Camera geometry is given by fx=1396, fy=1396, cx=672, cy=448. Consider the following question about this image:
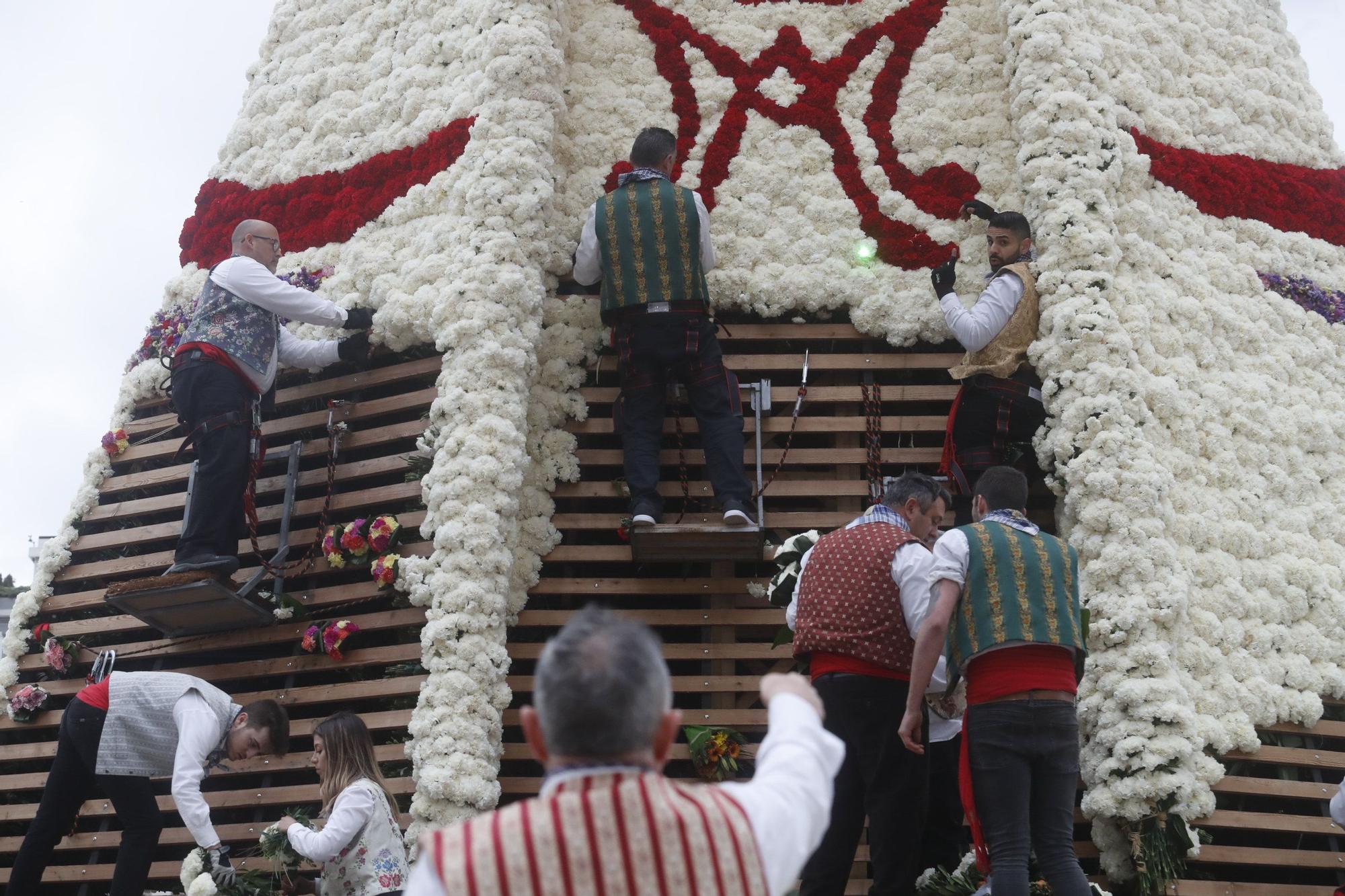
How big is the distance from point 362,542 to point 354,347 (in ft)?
3.53

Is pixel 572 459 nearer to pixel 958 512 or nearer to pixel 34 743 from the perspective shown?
pixel 958 512

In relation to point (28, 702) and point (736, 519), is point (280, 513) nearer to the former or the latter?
point (28, 702)

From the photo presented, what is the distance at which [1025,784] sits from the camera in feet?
15.1

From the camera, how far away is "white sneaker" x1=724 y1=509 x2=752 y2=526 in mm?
6133

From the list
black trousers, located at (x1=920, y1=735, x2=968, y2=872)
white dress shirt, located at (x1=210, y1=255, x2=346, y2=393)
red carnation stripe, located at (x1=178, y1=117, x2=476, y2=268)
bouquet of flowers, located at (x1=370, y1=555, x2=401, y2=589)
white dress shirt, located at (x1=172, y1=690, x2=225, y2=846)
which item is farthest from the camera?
red carnation stripe, located at (x1=178, y1=117, x2=476, y2=268)

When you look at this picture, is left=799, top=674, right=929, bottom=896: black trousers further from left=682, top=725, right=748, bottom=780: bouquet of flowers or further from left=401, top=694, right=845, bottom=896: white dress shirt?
left=401, top=694, right=845, bottom=896: white dress shirt

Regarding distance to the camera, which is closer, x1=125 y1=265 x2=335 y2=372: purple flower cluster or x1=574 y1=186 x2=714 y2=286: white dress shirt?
x1=574 y1=186 x2=714 y2=286: white dress shirt

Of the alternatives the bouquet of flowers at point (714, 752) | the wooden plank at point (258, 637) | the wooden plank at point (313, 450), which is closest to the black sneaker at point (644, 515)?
the bouquet of flowers at point (714, 752)

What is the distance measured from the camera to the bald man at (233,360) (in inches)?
255

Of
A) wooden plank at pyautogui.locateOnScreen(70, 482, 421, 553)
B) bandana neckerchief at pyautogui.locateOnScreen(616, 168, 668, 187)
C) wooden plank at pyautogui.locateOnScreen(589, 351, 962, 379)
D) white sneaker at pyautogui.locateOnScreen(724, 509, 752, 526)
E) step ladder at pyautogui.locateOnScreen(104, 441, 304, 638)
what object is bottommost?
step ladder at pyautogui.locateOnScreen(104, 441, 304, 638)

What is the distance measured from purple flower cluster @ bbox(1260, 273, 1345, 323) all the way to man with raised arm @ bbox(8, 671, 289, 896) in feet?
18.1

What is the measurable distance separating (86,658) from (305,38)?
3.84 meters

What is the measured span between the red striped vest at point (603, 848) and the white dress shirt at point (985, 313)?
4.62 m

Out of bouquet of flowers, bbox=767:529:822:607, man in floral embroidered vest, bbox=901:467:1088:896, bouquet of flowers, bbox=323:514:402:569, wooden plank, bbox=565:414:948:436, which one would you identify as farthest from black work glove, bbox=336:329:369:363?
man in floral embroidered vest, bbox=901:467:1088:896
